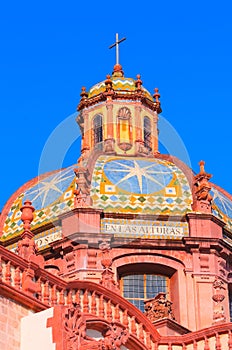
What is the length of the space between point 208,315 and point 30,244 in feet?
42.3

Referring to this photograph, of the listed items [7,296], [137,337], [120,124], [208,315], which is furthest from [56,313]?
[120,124]

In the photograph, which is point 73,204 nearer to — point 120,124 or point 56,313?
point 120,124

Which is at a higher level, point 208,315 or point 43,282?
point 208,315

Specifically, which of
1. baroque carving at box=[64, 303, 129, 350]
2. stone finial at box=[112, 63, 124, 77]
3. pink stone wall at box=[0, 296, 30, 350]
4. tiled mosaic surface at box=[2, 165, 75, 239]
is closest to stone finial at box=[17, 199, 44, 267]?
pink stone wall at box=[0, 296, 30, 350]

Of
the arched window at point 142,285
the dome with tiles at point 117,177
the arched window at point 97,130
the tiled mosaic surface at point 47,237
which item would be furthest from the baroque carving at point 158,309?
the arched window at point 97,130

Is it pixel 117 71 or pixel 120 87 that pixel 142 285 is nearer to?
pixel 120 87

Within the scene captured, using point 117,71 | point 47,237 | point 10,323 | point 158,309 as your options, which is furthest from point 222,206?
point 10,323

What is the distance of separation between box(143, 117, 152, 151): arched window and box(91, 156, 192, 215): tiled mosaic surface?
126 inches

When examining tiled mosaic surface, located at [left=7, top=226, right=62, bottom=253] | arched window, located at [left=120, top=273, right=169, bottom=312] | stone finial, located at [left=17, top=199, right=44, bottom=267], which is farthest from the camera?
tiled mosaic surface, located at [left=7, top=226, right=62, bottom=253]

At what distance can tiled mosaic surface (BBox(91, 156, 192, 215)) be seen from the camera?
36.8 m

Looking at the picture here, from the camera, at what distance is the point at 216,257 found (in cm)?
3619

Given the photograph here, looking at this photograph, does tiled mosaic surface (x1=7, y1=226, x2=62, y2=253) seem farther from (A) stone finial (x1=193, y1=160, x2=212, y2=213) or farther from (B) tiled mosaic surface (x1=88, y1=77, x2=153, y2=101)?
(B) tiled mosaic surface (x1=88, y1=77, x2=153, y2=101)

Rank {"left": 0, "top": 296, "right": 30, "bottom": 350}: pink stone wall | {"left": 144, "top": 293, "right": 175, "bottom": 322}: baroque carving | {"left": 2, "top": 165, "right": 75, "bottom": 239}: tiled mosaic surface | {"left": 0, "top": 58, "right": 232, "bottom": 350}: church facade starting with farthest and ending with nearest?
{"left": 2, "top": 165, "right": 75, "bottom": 239}: tiled mosaic surface, {"left": 0, "top": 58, "right": 232, "bottom": 350}: church facade, {"left": 144, "top": 293, "right": 175, "bottom": 322}: baroque carving, {"left": 0, "top": 296, "right": 30, "bottom": 350}: pink stone wall

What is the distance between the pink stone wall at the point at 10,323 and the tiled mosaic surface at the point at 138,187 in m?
15.0
